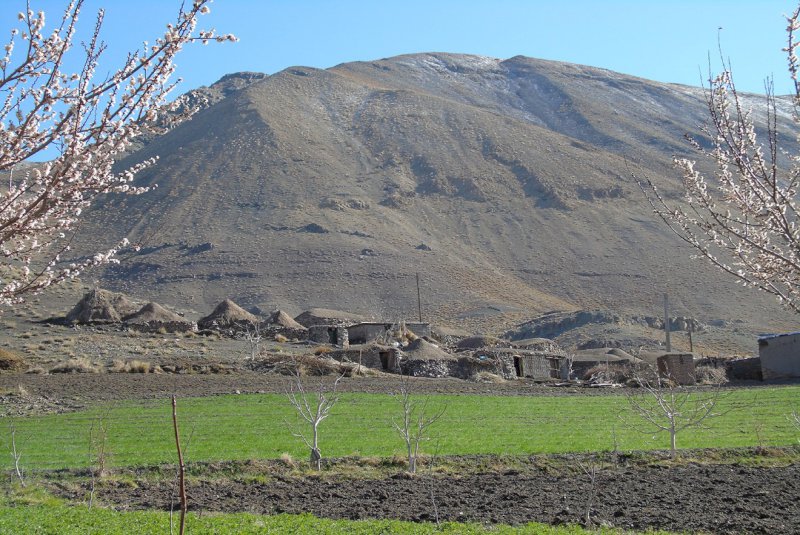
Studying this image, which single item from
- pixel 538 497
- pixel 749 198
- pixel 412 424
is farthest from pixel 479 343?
pixel 749 198

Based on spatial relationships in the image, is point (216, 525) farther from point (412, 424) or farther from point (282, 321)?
point (282, 321)

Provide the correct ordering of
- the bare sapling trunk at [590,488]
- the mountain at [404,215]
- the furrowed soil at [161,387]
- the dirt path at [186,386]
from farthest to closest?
1. the mountain at [404,215]
2. the dirt path at [186,386]
3. the furrowed soil at [161,387]
4. the bare sapling trunk at [590,488]

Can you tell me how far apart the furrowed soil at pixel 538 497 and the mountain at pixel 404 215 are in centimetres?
6099

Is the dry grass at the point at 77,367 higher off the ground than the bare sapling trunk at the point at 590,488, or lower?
higher

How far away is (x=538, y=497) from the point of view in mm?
14484

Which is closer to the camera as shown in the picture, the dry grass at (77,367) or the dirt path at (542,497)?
the dirt path at (542,497)

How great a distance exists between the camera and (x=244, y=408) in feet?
96.3

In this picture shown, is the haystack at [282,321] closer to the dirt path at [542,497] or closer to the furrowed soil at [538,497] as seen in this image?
the furrowed soil at [538,497]

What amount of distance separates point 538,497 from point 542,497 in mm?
67

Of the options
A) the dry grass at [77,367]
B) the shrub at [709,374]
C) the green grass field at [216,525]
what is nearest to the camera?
the green grass field at [216,525]

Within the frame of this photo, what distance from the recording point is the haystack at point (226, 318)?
195ft

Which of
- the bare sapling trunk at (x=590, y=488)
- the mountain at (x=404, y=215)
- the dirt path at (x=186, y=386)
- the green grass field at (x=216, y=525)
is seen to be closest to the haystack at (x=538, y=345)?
the mountain at (x=404, y=215)

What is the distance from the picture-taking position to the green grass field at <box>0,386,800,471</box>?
2081 cm

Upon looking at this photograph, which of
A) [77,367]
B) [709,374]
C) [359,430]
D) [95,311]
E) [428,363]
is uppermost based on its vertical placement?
[95,311]
